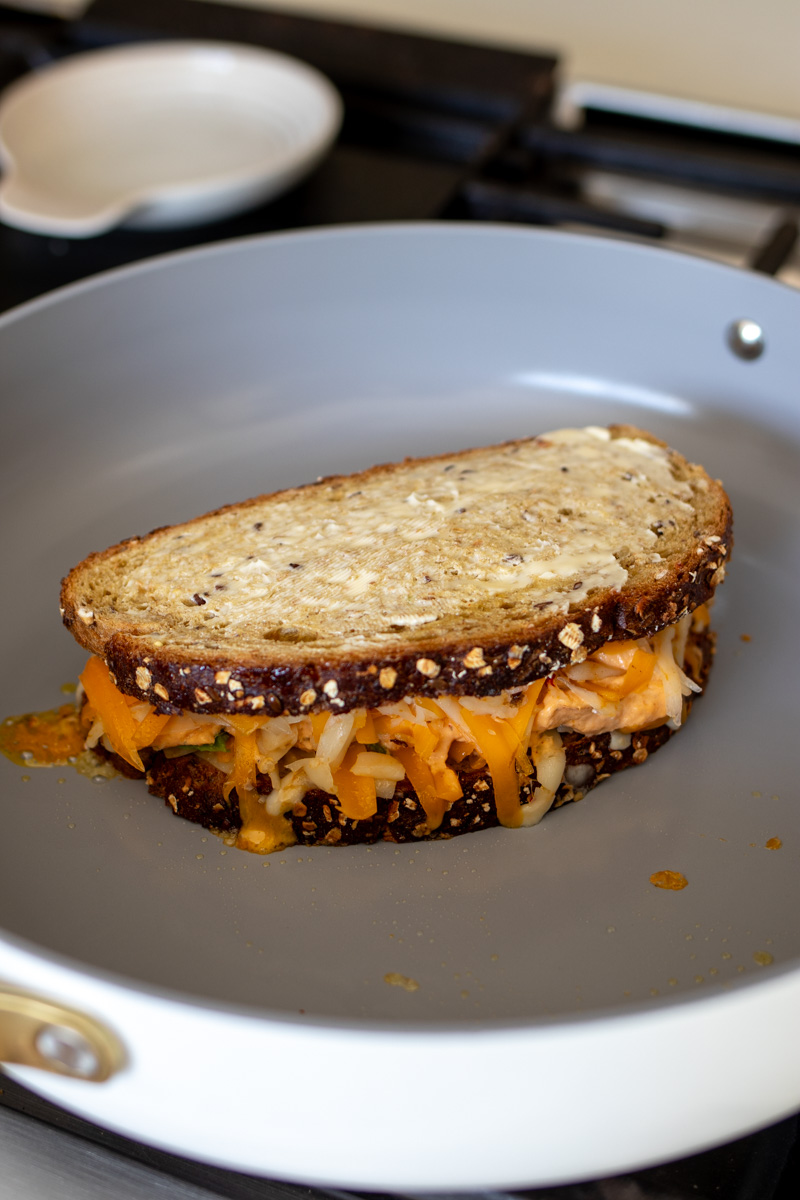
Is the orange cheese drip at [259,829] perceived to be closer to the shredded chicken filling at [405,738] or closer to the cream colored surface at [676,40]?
the shredded chicken filling at [405,738]

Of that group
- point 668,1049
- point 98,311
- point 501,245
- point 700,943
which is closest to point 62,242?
point 98,311

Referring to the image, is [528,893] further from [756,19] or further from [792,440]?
[756,19]

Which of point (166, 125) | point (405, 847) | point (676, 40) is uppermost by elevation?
point (676, 40)

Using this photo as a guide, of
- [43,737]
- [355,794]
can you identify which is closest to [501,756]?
[355,794]

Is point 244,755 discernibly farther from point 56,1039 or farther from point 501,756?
point 56,1039

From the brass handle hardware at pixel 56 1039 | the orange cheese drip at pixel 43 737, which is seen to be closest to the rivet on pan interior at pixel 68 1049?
the brass handle hardware at pixel 56 1039
